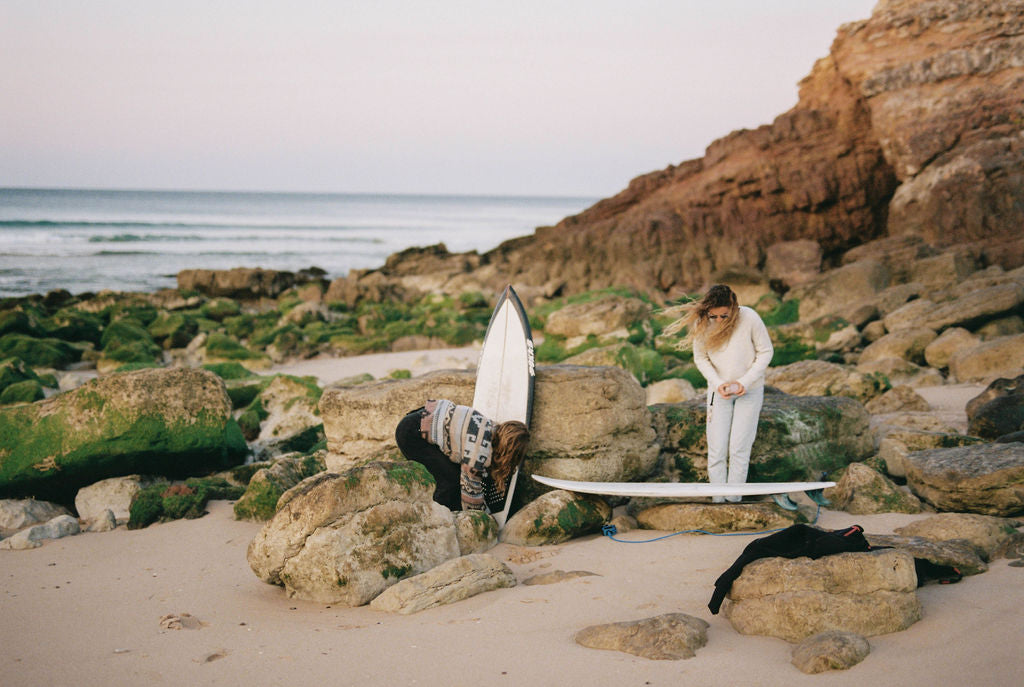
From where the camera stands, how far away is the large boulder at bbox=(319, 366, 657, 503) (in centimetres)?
682

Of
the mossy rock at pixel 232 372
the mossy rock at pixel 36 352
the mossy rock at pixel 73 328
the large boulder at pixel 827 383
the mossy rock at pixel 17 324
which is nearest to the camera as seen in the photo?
the large boulder at pixel 827 383

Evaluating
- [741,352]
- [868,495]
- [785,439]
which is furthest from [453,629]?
[785,439]

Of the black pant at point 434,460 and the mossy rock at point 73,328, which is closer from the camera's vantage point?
the black pant at point 434,460

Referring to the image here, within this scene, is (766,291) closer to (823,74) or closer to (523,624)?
(823,74)

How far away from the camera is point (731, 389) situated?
6.22m

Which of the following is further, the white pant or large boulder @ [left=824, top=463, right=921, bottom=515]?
the white pant

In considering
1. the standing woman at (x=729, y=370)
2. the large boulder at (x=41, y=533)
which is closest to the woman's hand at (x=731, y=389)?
the standing woman at (x=729, y=370)

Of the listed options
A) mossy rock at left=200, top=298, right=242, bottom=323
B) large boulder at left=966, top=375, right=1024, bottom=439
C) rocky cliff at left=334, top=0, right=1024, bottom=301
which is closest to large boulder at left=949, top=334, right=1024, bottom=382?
large boulder at left=966, top=375, right=1024, bottom=439

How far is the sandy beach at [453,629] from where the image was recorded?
3.85m

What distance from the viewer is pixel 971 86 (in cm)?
1920

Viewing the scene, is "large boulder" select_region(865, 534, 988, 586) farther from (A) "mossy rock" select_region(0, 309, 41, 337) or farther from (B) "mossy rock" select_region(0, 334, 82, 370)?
(A) "mossy rock" select_region(0, 309, 41, 337)

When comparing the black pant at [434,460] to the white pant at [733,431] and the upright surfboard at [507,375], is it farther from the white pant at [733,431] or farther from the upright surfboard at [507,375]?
the white pant at [733,431]

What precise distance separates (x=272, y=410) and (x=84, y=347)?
26.6ft

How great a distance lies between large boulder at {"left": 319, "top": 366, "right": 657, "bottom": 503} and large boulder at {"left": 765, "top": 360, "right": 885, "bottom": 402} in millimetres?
3577
